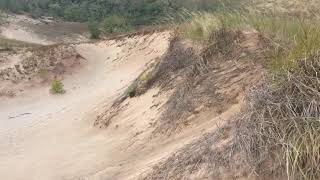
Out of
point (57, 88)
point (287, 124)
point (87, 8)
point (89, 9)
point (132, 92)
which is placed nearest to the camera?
point (287, 124)

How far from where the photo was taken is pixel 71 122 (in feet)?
38.5

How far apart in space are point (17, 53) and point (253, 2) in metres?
15.3

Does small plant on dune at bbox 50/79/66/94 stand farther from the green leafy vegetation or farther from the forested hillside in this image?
the forested hillside

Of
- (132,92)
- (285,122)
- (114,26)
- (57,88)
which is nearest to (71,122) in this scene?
(132,92)

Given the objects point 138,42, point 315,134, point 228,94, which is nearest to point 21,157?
point 228,94

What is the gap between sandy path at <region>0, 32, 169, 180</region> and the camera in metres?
8.25

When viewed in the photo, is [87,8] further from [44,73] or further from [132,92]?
[132,92]

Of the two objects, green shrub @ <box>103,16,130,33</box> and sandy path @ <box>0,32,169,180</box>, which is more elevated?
sandy path @ <box>0,32,169,180</box>

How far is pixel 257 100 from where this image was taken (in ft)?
16.9

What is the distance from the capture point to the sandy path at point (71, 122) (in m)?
8.25

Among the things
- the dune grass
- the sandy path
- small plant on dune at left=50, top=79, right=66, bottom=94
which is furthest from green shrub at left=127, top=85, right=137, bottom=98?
small plant on dune at left=50, top=79, right=66, bottom=94

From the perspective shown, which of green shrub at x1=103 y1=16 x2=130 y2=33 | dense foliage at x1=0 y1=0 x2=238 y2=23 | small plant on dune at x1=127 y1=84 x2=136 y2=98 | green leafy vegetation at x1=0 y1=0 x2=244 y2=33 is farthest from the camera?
dense foliage at x1=0 y1=0 x2=238 y2=23

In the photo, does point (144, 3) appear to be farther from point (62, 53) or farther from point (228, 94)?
point (228, 94)

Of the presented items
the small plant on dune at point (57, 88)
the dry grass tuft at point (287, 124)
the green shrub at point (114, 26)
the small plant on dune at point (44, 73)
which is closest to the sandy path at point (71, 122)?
the small plant on dune at point (57, 88)
